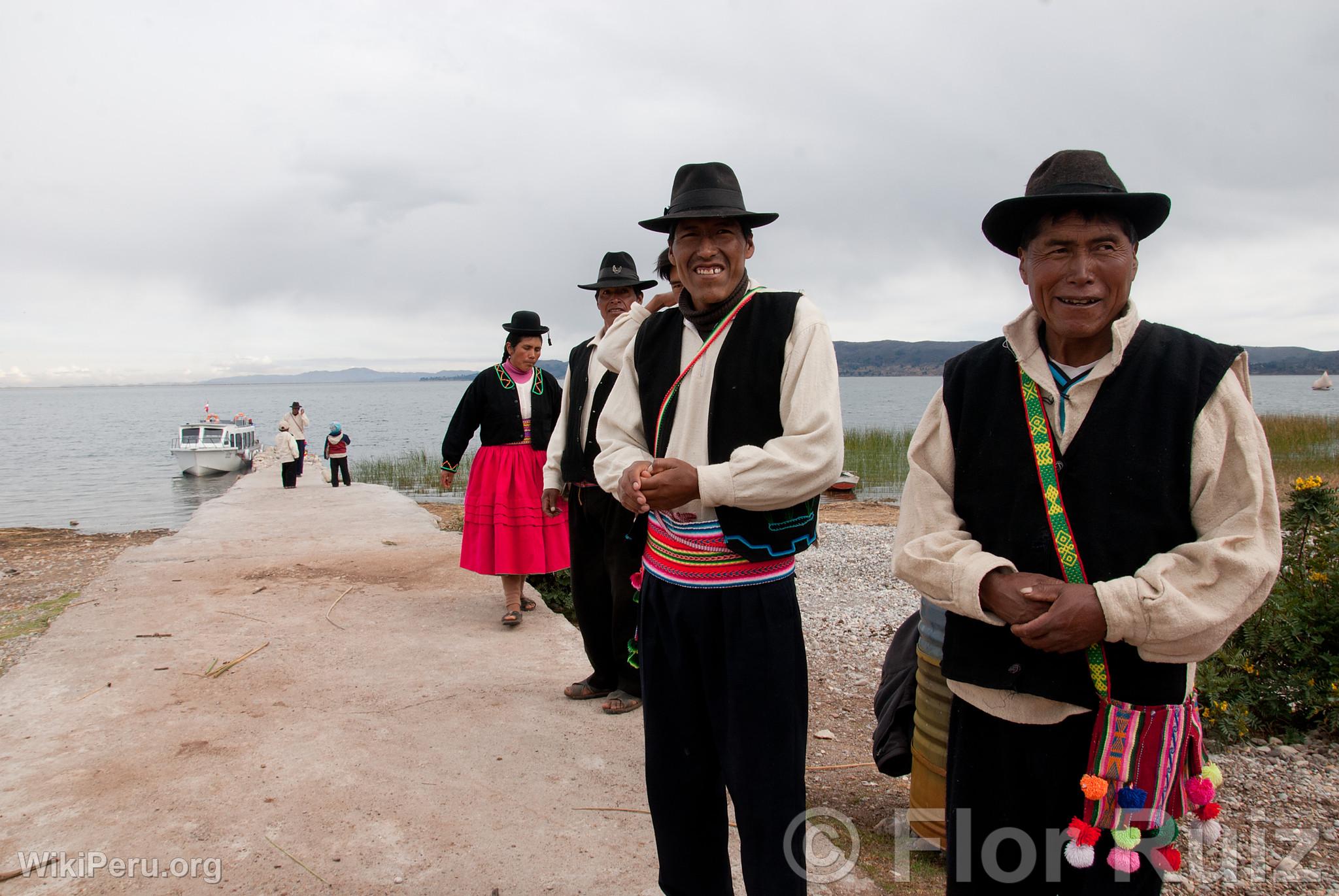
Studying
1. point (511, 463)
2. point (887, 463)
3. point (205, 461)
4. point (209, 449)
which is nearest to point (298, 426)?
point (209, 449)

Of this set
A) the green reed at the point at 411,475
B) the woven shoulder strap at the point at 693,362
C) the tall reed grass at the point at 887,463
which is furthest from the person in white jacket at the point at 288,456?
the woven shoulder strap at the point at 693,362

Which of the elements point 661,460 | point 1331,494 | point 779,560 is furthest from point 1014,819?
point 1331,494

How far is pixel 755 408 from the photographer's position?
84.8 inches

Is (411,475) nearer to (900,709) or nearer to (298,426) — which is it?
(298,426)

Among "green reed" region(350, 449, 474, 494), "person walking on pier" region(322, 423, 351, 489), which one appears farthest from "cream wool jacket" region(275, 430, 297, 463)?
"green reed" region(350, 449, 474, 494)

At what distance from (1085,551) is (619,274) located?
10.3 feet

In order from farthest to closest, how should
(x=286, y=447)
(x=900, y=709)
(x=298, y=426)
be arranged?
(x=298, y=426) < (x=286, y=447) < (x=900, y=709)

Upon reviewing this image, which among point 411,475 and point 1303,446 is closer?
point 1303,446

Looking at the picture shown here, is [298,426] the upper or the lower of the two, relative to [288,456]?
upper

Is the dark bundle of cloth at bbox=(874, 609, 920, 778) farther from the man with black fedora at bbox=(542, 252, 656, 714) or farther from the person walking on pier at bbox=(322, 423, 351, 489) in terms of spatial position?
the person walking on pier at bbox=(322, 423, 351, 489)

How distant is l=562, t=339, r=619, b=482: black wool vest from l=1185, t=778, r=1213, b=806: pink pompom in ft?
8.65

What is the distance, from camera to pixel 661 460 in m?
2.09

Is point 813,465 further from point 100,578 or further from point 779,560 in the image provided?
point 100,578

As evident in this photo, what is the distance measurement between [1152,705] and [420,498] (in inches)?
728
